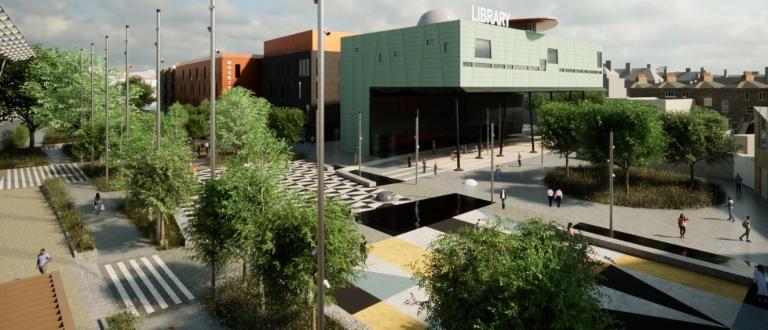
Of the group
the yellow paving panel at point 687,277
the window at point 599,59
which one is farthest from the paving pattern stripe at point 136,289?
the window at point 599,59

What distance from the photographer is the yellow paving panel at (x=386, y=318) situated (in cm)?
1727

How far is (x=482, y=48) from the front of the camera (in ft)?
170

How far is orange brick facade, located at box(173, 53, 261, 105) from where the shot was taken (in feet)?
278

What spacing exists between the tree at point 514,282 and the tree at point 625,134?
26655 millimetres

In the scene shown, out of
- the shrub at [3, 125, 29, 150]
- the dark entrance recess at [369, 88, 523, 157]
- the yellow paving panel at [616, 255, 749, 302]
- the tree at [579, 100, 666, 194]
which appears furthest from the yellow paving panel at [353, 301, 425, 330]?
the shrub at [3, 125, 29, 150]

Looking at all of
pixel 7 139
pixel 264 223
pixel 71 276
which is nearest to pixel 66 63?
pixel 7 139

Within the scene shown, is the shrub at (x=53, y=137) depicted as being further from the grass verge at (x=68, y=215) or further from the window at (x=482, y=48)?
the window at (x=482, y=48)

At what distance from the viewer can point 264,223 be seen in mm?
15617

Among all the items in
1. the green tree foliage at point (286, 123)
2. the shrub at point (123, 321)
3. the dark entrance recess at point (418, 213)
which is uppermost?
the green tree foliage at point (286, 123)

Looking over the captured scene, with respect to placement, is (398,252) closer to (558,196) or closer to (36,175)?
(558,196)

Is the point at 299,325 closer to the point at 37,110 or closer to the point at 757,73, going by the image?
the point at 37,110

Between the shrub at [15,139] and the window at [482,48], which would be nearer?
the window at [482,48]

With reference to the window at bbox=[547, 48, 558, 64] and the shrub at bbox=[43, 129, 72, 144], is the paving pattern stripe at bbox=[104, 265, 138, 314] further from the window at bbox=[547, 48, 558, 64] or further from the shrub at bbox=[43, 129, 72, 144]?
the shrub at bbox=[43, 129, 72, 144]

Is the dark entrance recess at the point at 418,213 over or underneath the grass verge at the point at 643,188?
underneath
